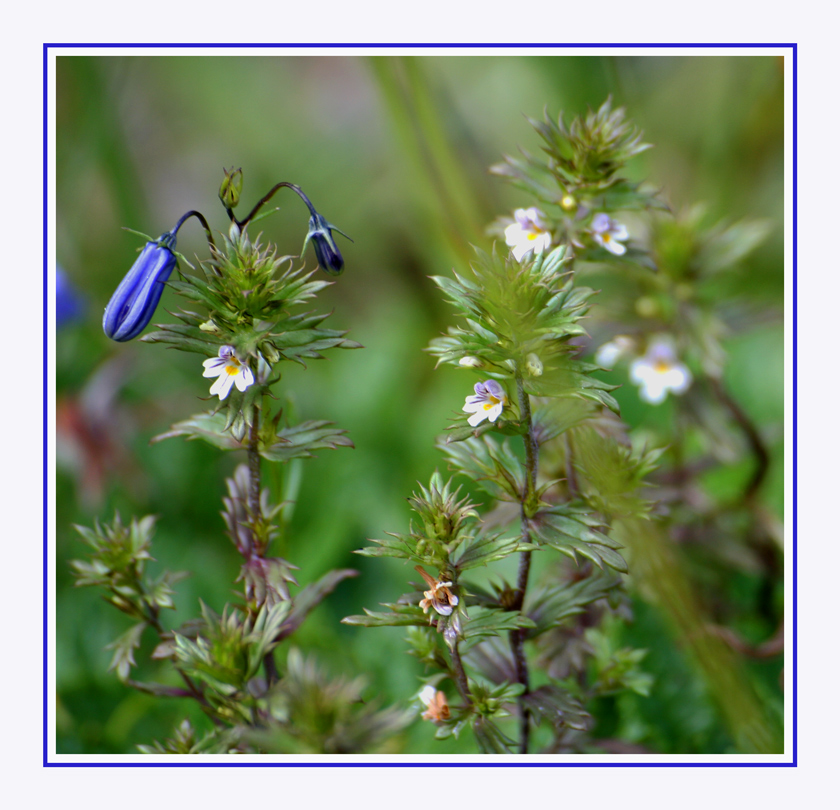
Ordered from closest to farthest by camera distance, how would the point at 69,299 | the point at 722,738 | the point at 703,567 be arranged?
the point at 722,738 < the point at 703,567 < the point at 69,299

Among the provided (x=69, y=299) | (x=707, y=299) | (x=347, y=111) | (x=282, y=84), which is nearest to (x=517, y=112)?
(x=347, y=111)

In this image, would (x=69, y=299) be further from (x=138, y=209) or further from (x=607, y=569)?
(x=607, y=569)

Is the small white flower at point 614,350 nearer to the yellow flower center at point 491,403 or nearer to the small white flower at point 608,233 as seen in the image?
the small white flower at point 608,233

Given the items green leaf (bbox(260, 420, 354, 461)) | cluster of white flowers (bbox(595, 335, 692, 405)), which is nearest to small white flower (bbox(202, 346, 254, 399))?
green leaf (bbox(260, 420, 354, 461))

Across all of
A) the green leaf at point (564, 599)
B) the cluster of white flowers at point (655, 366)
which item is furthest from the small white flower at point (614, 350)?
the green leaf at point (564, 599)

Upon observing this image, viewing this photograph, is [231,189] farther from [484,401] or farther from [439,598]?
[439,598]
